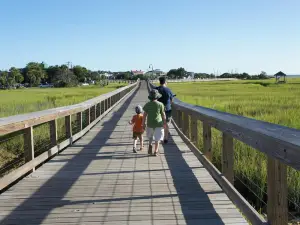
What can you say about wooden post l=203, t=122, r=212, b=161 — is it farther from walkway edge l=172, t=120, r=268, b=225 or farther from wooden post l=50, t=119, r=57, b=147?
wooden post l=50, t=119, r=57, b=147

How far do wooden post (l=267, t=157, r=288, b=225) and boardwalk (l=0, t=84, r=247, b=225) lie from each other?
0.66m

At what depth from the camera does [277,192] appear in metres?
2.98

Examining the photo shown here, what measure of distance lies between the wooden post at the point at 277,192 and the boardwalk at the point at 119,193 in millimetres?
664

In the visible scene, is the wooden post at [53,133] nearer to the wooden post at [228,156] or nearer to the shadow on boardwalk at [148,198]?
the shadow on boardwalk at [148,198]

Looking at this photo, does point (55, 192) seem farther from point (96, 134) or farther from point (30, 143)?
point (96, 134)

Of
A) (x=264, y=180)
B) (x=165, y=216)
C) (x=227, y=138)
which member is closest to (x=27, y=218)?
(x=165, y=216)

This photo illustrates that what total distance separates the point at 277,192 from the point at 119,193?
7.14 ft

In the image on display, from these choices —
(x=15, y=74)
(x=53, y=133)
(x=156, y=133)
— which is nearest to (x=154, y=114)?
(x=156, y=133)

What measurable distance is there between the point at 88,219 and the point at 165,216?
74cm

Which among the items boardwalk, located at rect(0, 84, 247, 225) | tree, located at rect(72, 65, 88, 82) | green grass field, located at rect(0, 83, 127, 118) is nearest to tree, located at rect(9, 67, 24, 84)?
tree, located at rect(72, 65, 88, 82)

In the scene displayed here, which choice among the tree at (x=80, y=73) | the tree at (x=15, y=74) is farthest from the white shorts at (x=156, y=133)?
the tree at (x=80, y=73)

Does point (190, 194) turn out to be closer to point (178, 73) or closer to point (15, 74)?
point (15, 74)

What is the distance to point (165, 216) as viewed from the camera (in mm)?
3861

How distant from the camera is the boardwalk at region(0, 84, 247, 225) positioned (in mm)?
3828
